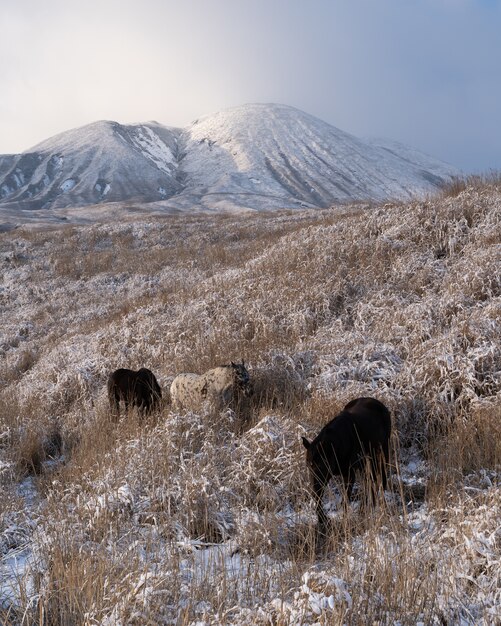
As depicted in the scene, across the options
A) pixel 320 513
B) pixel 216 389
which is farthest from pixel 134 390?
pixel 320 513

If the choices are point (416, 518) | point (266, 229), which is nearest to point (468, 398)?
point (416, 518)

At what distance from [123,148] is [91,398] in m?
162

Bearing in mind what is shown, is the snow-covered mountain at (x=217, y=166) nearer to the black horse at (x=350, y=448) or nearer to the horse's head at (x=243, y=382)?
the horse's head at (x=243, y=382)

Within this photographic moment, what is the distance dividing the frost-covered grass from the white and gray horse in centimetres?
29

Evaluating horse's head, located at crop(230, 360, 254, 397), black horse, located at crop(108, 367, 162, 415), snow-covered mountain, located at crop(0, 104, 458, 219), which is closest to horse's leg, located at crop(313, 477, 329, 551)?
horse's head, located at crop(230, 360, 254, 397)

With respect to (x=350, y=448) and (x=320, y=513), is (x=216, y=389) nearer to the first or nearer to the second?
(x=350, y=448)

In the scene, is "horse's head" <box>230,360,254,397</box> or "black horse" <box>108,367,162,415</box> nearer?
"horse's head" <box>230,360,254,397</box>

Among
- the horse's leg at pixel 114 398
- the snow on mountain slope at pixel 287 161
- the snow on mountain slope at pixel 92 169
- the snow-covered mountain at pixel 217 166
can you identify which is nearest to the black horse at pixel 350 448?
the horse's leg at pixel 114 398

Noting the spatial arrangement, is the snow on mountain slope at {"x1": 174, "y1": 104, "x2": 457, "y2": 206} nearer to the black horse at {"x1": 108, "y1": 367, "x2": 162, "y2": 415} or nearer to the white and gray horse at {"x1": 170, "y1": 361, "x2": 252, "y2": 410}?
the black horse at {"x1": 108, "y1": 367, "x2": 162, "y2": 415}

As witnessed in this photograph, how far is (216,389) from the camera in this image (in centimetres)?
731

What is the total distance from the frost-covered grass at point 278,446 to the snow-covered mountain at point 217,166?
7799cm

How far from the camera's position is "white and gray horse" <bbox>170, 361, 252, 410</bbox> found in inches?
279

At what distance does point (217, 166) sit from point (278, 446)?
146m

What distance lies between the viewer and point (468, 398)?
19.2 ft
